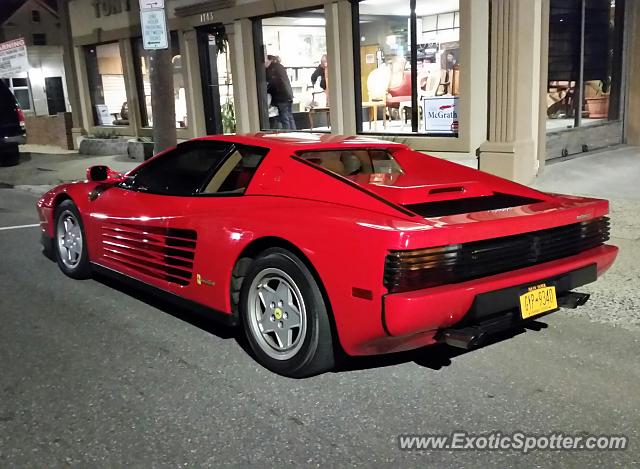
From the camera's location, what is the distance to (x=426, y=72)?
1109 centimetres

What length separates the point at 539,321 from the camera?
15.8 ft

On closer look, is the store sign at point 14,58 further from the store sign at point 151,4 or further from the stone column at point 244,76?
the store sign at point 151,4

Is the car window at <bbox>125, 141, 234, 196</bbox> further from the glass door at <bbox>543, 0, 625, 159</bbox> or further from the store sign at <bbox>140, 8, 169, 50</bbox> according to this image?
A: the glass door at <bbox>543, 0, 625, 159</bbox>

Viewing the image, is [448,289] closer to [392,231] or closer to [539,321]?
[392,231]

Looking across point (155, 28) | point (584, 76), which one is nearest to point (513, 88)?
point (584, 76)

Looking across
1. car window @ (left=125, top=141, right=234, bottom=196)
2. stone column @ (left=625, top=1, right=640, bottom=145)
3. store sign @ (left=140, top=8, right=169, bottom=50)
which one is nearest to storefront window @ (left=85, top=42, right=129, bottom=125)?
store sign @ (left=140, top=8, right=169, bottom=50)

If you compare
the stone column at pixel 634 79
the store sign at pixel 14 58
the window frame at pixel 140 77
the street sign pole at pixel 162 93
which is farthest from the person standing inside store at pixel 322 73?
the store sign at pixel 14 58

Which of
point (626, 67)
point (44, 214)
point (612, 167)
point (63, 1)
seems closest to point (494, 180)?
point (44, 214)

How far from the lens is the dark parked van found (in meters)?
15.8

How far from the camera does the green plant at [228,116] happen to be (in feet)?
49.8

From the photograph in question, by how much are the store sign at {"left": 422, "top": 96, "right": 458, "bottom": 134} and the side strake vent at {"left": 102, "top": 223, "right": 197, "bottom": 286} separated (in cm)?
683

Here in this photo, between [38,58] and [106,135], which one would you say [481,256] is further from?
[38,58]

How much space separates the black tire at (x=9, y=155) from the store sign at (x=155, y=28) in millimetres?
8247

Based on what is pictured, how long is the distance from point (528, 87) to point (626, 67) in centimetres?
420
